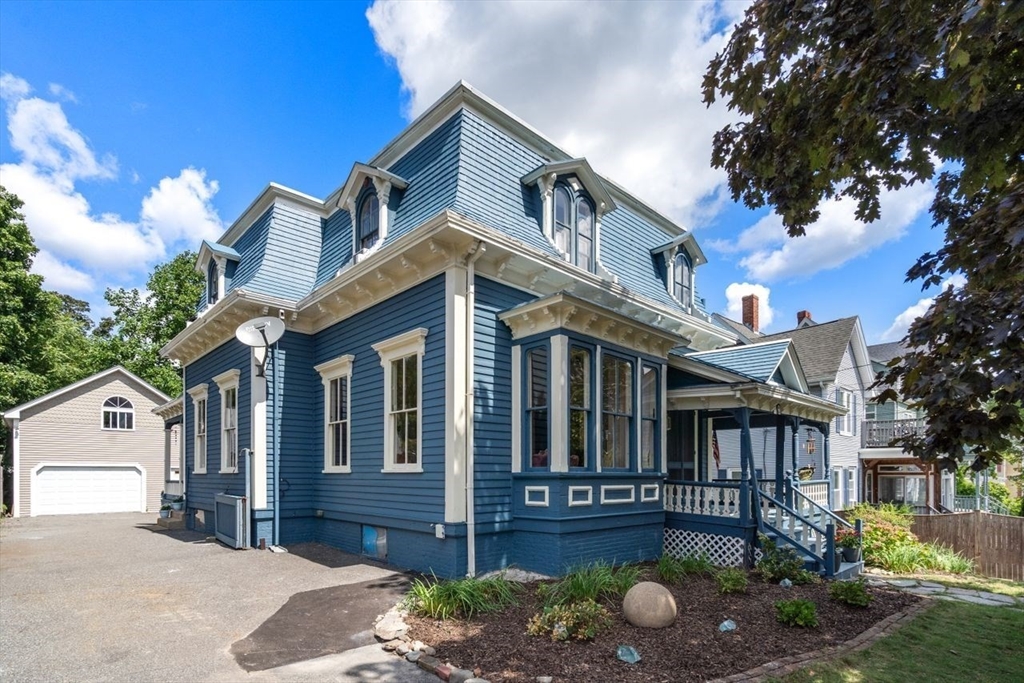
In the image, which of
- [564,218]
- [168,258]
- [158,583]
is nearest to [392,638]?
[158,583]

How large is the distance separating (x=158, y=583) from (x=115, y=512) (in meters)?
20.5

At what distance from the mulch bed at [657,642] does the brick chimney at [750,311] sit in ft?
81.7

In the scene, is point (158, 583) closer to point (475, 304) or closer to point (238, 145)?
point (475, 304)

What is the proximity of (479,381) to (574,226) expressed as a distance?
4066mm

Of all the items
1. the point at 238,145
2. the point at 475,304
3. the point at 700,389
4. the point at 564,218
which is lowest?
the point at 700,389

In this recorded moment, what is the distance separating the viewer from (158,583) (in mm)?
8508

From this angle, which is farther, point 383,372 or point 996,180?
point 383,372

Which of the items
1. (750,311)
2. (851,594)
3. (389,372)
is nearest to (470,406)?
(389,372)

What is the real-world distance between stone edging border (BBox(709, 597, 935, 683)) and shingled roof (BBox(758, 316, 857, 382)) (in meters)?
19.0

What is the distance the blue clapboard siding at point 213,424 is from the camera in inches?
494

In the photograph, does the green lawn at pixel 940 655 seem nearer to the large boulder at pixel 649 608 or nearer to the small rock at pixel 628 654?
the small rock at pixel 628 654

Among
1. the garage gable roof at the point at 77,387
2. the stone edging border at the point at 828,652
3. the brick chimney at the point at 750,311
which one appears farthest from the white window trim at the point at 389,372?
the brick chimney at the point at 750,311

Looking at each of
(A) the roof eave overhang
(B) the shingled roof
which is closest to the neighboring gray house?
(B) the shingled roof

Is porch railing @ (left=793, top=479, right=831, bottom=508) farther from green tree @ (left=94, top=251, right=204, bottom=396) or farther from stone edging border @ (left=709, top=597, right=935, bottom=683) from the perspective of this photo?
green tree @ (left=94, top=251, right=204, bottom=396)
